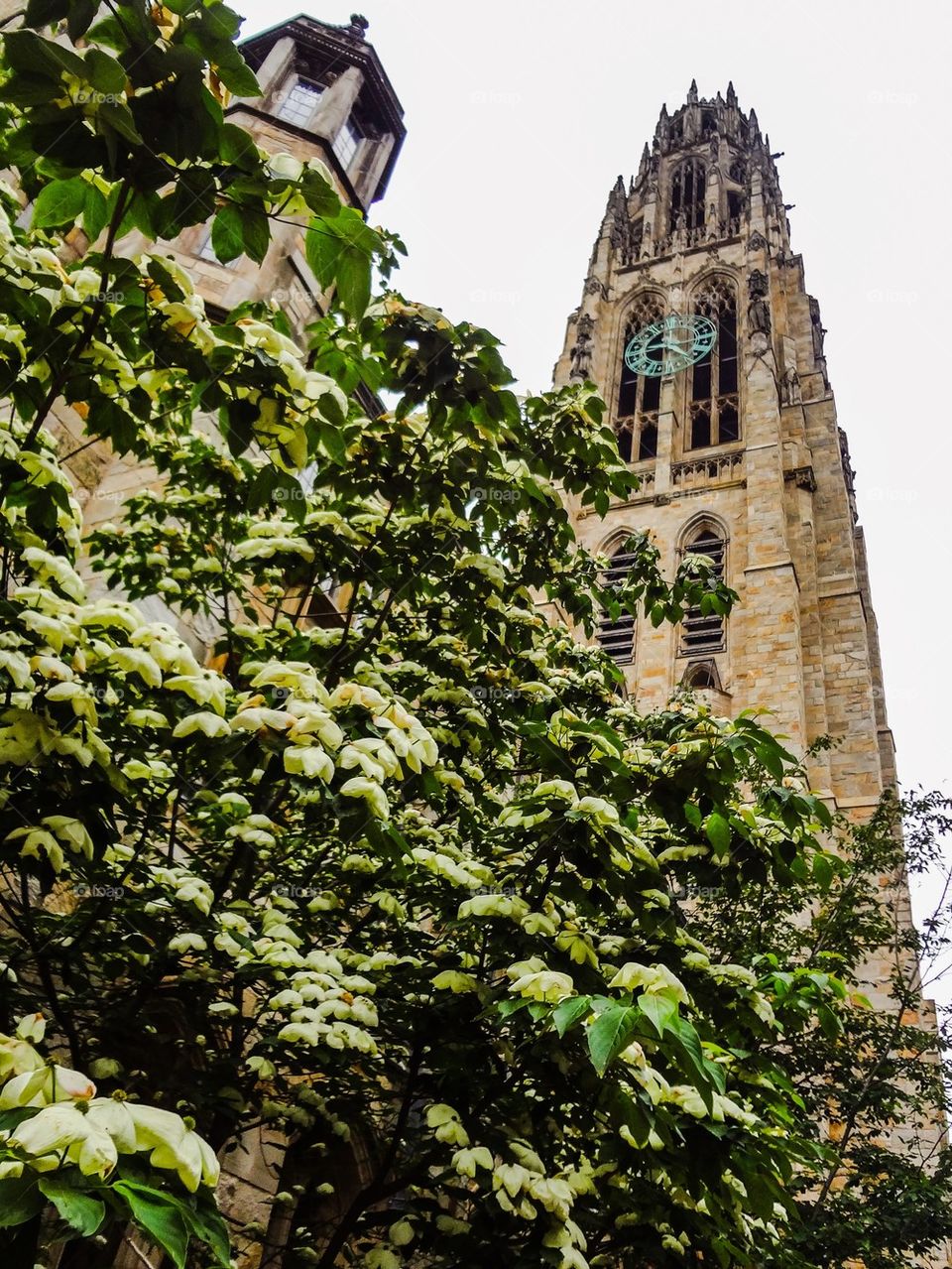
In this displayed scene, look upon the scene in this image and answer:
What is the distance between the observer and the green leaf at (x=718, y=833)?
3098 millimetres

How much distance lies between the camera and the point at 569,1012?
2.10m

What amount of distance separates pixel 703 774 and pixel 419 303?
2.31 meters

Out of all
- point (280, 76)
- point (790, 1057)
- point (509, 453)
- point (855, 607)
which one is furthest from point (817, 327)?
point (509, 453)

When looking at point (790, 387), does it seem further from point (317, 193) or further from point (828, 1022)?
point (317, 193)

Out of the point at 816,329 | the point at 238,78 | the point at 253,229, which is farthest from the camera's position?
the point at 816,329

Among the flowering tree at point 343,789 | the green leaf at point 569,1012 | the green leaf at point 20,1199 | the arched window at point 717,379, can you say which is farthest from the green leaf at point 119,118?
the arched window at point 717,379

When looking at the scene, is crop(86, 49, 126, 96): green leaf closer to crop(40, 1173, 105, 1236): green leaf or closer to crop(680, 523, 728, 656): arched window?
crop(40, 1173, 105, 1236): green leaf

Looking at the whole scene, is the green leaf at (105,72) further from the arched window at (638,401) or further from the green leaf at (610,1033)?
the arched window at (638,401)

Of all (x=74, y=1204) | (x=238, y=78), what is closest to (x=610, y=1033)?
(x=74, y=1204)

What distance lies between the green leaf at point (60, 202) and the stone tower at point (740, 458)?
652 inches

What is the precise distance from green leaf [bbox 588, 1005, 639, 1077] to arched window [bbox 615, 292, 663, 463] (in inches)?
1202

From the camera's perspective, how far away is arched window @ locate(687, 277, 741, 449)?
106 ft

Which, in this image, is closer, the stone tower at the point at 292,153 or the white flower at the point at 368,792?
the white flower at the point at 368,792

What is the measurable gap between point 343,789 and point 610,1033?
910 mm
